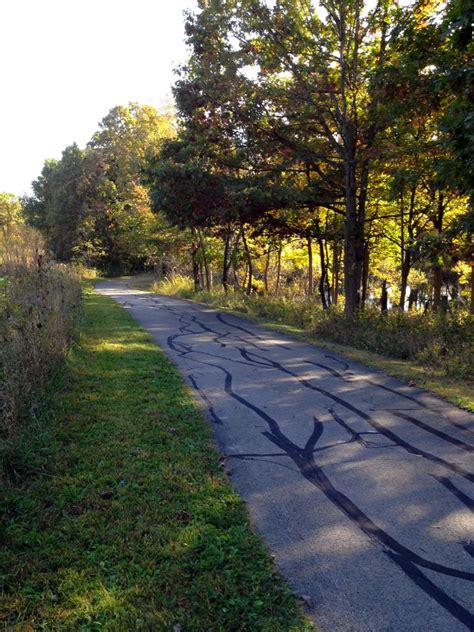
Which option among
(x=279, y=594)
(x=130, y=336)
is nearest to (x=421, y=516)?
(x=279, y=594)

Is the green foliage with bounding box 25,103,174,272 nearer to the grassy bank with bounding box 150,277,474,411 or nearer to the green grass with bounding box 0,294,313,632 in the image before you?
the grassy bank with bounding box 150,277,474,411

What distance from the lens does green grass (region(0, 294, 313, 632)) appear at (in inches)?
110

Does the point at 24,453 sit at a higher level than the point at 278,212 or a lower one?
lower

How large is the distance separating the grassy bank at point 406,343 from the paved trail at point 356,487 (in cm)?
70

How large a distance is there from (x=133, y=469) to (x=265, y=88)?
1310 centimetres

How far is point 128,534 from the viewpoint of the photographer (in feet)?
11.5

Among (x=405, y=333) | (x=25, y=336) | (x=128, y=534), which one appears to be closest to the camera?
(x=128, y=534)

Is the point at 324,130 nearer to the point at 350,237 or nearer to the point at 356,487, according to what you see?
the point at 350,237

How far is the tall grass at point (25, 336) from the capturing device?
5.10 meters

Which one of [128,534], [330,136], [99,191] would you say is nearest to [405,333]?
[330,136]

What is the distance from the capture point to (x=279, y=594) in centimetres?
292

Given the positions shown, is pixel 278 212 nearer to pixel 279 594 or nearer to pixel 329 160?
pixel 329 160

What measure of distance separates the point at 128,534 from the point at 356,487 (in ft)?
6.15

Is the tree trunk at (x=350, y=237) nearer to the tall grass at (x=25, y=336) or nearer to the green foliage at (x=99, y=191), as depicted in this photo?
the tall grass at (x=25, y=336)
